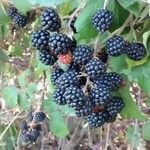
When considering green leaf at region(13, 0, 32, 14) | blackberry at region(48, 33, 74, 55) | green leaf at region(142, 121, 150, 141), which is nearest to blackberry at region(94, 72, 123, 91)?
blackberry at region(48, 33, 74, 55)

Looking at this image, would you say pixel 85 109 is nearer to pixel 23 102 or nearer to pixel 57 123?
pixel 57 123

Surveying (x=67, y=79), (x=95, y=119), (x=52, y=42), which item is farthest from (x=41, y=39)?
(x=95, y=119)

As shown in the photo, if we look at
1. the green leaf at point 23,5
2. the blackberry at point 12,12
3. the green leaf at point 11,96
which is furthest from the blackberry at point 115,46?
the green leaf at point 11,96

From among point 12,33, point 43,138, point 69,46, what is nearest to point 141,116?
point 69,46

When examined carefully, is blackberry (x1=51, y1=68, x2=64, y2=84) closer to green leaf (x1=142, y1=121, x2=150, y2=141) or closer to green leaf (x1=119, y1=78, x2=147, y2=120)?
green leaf (x1=119, y1=78, x2=147, y2=120)

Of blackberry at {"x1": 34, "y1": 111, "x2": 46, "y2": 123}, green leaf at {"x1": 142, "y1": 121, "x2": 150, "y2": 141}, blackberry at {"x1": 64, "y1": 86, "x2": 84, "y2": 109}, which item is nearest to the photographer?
blackberry at {"x1": 64, "y1": 86, "x2": 84, "y2": 109}

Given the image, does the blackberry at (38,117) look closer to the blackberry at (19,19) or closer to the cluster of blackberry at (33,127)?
the cluster of blackberry at (33,127)
